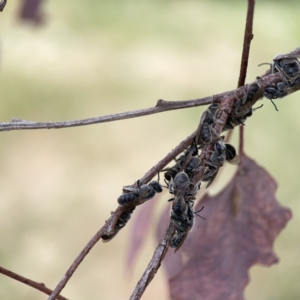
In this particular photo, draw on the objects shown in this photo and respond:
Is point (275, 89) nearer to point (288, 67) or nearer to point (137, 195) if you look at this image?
point (288, 67)

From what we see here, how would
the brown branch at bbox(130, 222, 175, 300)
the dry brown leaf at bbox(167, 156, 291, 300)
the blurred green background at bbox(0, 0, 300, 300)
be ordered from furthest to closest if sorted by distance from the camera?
1. the blurred green background at bbox(0, 0, 300, 300)
2. the dry brown leaf at bbox(167, 156, 291, 300)
3. the brown branch at bbox(130, 222, 175, 300)

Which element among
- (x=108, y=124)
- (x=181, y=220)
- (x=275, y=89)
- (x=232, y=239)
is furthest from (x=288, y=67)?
(x=108, y=124)

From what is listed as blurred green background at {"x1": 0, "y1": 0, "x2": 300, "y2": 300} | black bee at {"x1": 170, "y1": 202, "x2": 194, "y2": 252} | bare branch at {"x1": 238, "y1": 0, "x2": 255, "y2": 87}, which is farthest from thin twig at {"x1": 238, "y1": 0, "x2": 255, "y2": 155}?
blurred green background at {"x1": 0, "y1": 0, "x2": 300, "y2": 300}

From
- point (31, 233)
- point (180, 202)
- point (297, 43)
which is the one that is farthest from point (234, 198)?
point (297, 43)

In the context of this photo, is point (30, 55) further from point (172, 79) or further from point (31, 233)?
point (31, 233)

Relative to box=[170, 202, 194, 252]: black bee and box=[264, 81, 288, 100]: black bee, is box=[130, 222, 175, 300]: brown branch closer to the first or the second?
box=[170, 202, 194, 252]: black bee

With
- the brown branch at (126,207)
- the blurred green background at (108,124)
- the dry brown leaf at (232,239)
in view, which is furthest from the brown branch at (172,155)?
the blurred green background at (108,124)
